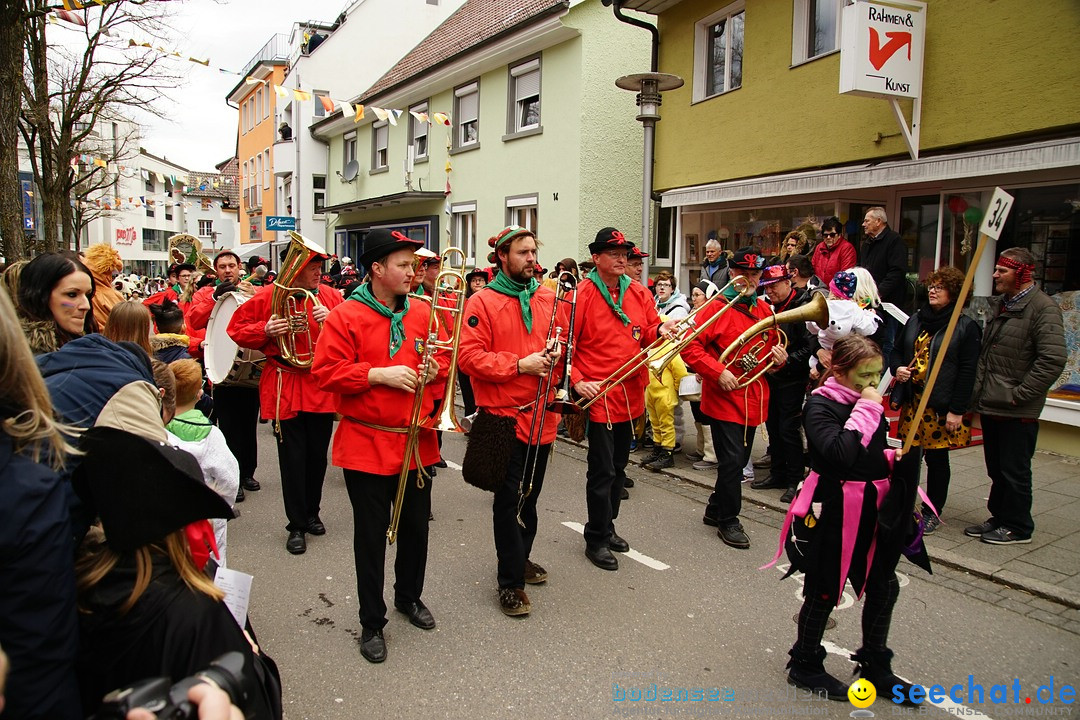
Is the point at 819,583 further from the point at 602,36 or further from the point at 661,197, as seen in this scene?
the point at 602,36

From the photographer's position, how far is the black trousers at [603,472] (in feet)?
16.2

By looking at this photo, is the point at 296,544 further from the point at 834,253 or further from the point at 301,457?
the point at 834,253

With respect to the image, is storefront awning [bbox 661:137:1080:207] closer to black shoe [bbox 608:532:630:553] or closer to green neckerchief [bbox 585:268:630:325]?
green neckerchief [bbox 585:268:630:325]

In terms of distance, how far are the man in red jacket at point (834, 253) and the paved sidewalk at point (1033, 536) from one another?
226 cm

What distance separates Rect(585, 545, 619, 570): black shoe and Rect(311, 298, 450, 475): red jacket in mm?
1657

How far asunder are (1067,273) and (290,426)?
7.66 metres

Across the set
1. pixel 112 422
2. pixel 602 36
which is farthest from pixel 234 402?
pixel 602 36

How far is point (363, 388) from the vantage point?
374cm

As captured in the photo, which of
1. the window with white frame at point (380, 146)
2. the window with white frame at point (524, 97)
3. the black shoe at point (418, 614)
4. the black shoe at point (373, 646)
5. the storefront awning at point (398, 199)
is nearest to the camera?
the black shoe at point (373, 646)

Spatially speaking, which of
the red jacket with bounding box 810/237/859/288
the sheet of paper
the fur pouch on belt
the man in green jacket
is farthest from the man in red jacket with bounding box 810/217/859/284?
the sheet of paper

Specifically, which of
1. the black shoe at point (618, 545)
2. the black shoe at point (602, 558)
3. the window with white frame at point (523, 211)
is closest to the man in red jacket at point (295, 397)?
the black shoe at point (602, 558)

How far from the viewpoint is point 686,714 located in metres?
3.33

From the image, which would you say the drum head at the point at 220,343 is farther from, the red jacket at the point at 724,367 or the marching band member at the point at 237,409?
the red jacket at the point at 724,367

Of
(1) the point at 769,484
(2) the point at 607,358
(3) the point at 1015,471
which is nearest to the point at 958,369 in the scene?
(3) the point at 1015,471
